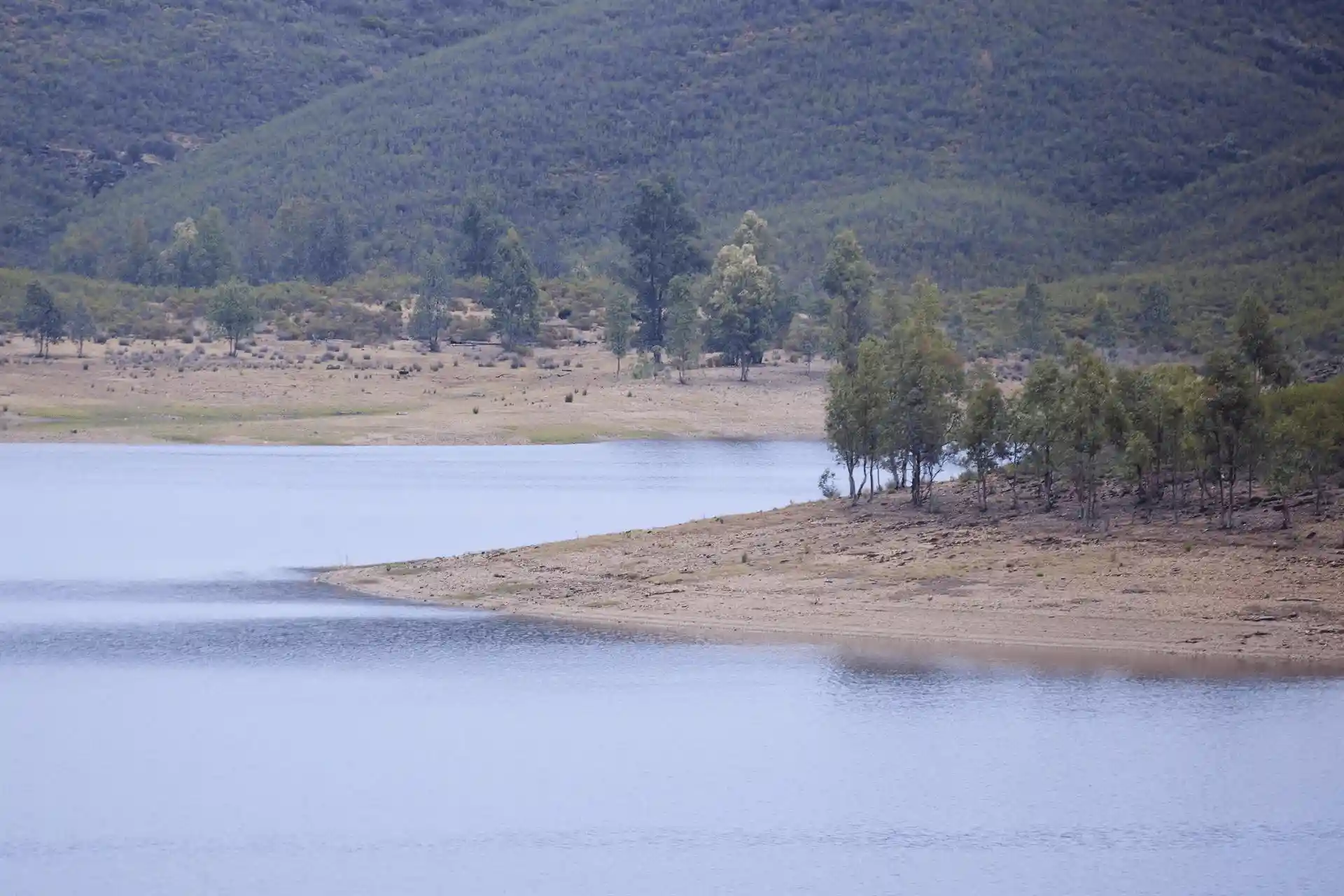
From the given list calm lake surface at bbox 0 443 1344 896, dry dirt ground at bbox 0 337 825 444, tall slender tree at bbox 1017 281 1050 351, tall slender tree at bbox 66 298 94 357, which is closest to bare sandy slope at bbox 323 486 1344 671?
calm lake surface at bbox 0 443 1344 896

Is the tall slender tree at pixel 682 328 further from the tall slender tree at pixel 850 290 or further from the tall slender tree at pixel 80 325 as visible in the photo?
the tall slender tree at pixel 80 325

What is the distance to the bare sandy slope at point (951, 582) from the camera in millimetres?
32438

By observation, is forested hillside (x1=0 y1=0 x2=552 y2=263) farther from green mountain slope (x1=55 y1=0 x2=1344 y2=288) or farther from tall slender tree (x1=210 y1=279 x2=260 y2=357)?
tall slender tree (x1=210 y1=279 x2=260 y2=357)

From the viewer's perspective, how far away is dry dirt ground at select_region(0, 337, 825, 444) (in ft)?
233

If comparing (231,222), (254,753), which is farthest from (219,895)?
(231,222)

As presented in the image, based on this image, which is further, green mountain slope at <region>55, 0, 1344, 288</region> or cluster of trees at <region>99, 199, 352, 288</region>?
green mountain slope at <region>55, 0, 1344, 288</region>

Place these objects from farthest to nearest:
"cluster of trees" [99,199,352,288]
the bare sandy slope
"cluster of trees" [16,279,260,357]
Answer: "cluster of trees" [99,199,352,288] < "cluster of trees" [16,279,260,357] < the bare sandy slope

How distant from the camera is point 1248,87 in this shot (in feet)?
484

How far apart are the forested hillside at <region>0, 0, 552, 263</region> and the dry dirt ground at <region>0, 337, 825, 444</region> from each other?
5915cm

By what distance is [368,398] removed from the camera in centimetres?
7862

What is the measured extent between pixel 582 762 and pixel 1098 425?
50.2 feet

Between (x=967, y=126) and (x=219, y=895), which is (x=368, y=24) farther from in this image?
(x=219, y=895)

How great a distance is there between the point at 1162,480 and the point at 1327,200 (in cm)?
8201

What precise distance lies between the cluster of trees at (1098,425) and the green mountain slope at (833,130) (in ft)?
247
